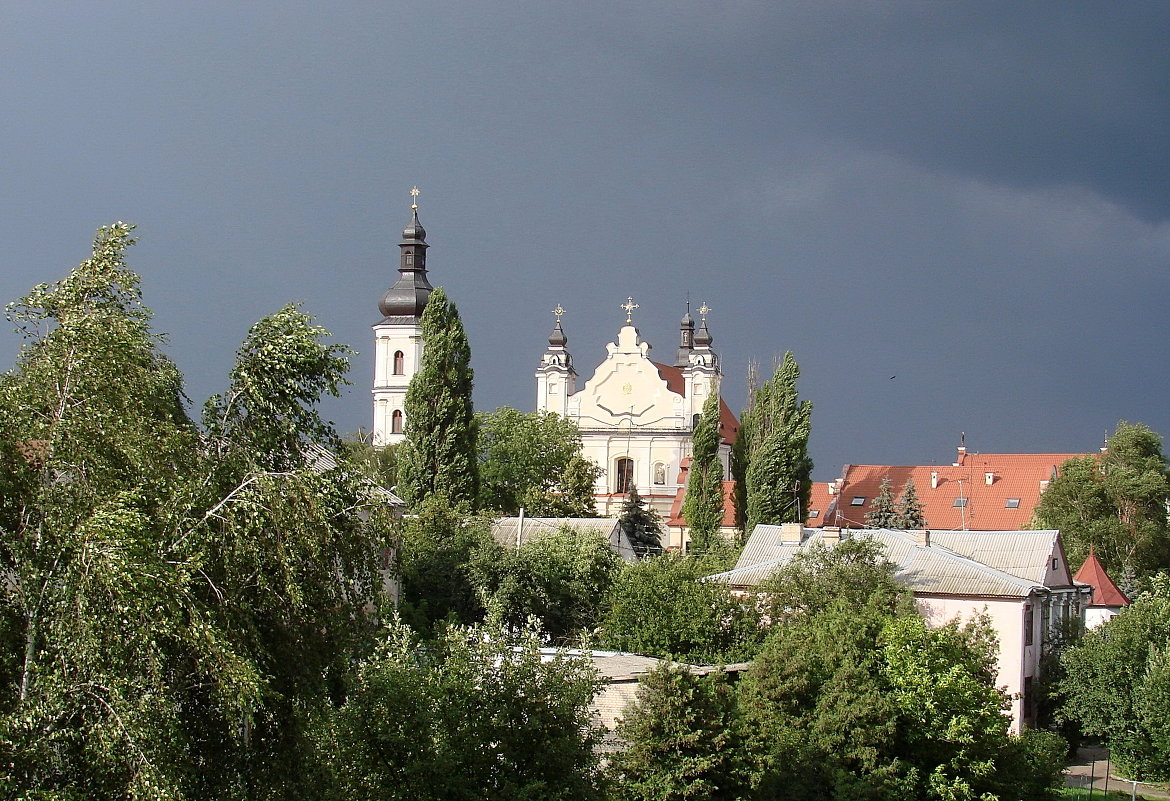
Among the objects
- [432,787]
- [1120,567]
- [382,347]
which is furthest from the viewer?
[382,347]

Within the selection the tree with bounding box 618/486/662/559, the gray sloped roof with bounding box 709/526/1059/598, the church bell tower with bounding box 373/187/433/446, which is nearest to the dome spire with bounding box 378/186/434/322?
the church bell tower with bounding box 373/187/433/446

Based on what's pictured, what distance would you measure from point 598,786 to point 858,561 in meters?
19.7

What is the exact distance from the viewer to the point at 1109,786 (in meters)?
33.5

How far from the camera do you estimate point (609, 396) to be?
305 feet

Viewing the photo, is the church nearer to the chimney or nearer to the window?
the window

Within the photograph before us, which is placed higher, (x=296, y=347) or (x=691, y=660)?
(x=296, y=347)

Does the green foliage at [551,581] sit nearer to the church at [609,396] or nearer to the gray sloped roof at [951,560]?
the gray sloped roof at [951,560]

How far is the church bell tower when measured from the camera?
8944 centimetres

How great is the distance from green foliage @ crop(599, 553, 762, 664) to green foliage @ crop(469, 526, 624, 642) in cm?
405

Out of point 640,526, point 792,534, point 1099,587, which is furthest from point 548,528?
point 1099,587

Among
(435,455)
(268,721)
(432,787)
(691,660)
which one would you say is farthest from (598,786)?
(435,455)

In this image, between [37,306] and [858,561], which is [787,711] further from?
[37,306]

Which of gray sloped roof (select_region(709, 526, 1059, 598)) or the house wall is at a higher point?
gray sloped roof (select_region(709, 526, 1059, 598))

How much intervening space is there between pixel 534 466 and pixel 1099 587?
118 feet
